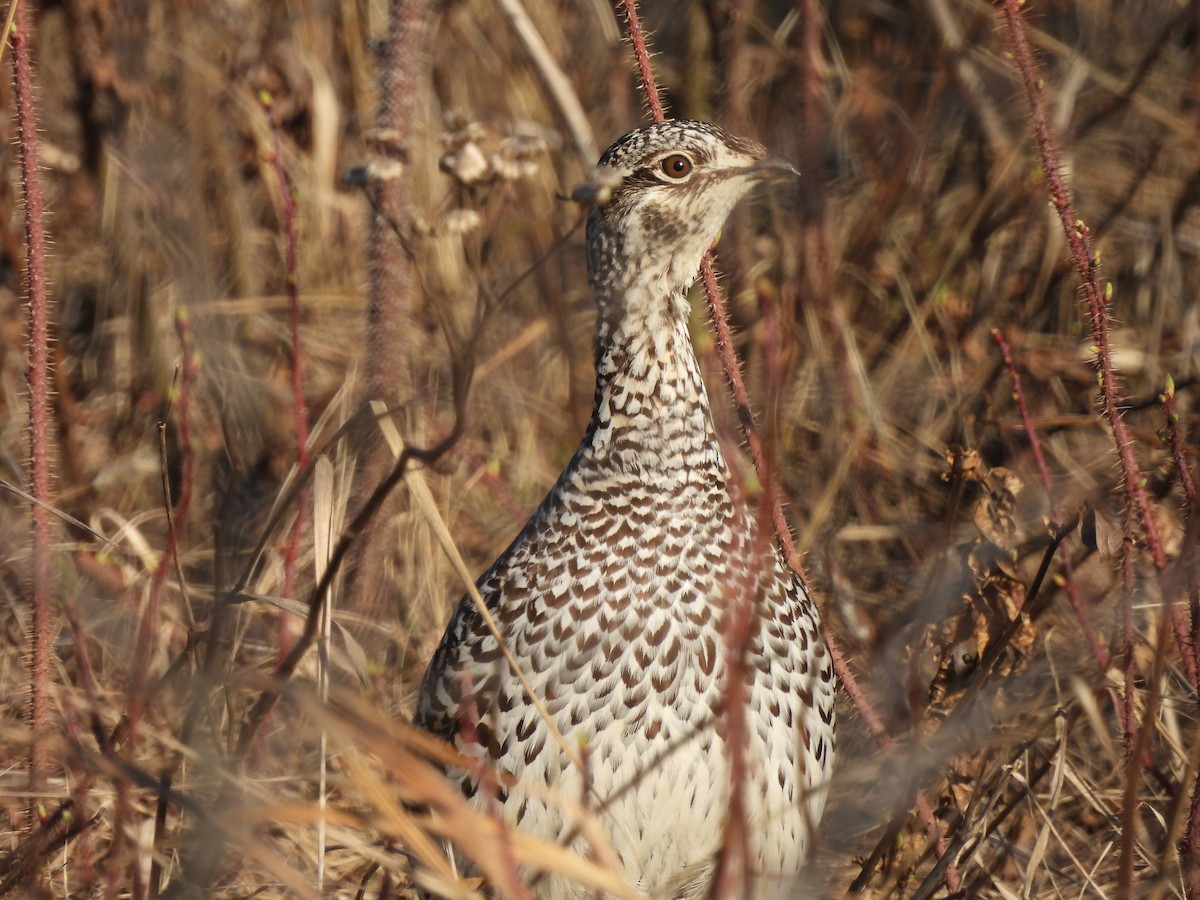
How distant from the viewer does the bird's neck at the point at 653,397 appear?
279cm

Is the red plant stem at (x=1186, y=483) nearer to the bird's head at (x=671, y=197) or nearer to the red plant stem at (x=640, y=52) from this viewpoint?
the bird's head at (x=671, y=197)

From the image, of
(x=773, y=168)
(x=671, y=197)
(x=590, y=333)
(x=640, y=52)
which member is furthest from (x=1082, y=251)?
(x=590, y=333)

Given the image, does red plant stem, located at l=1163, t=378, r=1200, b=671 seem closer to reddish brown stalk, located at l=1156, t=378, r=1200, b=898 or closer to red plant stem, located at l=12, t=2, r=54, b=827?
reddish brown stalk, located at l=1156, t=378, r=1200, b=898

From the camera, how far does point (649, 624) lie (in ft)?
8.58

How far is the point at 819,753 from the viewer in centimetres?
278

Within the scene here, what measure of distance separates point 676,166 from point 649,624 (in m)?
0.87

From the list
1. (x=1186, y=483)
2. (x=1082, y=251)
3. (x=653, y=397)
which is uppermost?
(x=1082, y=251)

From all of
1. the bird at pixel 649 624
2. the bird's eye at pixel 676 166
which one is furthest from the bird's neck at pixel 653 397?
the bird's eye at pixel 676 166

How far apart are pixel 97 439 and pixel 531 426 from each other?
1.50 meters

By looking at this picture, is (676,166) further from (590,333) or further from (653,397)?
(590,333)

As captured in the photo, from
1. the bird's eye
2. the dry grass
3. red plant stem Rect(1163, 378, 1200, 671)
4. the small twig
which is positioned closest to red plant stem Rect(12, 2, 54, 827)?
the dry grass

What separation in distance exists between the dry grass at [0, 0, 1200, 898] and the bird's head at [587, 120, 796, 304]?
0.75 meters

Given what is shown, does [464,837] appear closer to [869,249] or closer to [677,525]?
[677,525]

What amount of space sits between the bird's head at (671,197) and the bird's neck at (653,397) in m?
0.05
